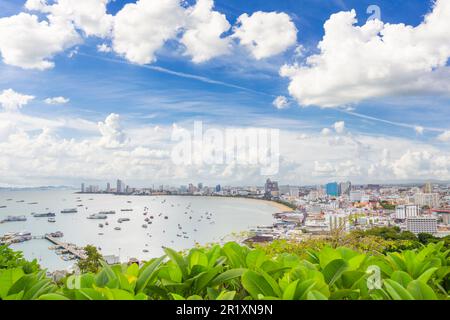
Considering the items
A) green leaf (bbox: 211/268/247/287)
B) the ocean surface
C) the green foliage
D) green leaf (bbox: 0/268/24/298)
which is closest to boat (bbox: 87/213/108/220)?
the ocean surface

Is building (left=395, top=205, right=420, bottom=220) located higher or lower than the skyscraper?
lower

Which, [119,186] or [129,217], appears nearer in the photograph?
[119,186]

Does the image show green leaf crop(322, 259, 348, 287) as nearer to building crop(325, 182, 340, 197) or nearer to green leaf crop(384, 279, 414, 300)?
green leaf crop(384, 279, 414, 300)

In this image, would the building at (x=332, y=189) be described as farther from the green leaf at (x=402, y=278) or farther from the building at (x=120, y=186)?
the green leaf at (x=402, y=278)

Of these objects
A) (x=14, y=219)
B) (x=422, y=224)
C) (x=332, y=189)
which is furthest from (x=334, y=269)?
(x=14, y=219)

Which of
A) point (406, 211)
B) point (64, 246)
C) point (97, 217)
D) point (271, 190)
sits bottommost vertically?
point (64, 246)

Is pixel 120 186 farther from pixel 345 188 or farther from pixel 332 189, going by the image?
pixel 345 188
